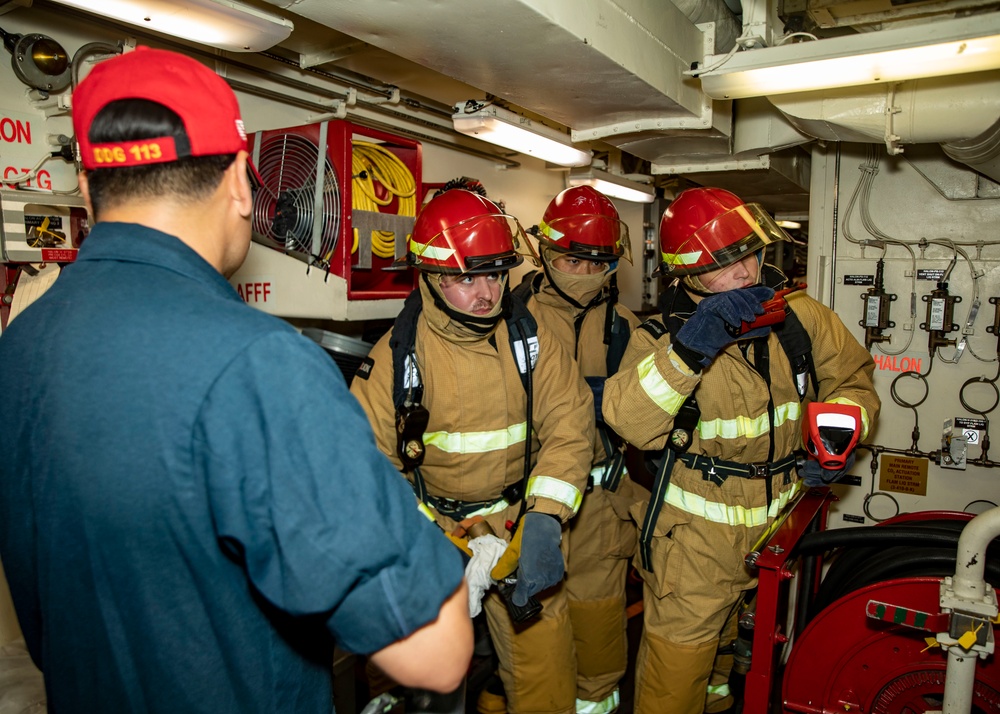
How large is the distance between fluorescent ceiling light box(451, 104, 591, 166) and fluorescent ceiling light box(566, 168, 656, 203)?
0.31 m

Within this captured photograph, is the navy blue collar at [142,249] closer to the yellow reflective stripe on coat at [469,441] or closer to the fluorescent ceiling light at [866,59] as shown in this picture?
the yellow reflective stripe on coat at [469,441]

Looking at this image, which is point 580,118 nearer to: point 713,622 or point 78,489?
point 713,622

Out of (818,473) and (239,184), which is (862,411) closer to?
(818,473)

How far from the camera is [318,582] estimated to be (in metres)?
0.94

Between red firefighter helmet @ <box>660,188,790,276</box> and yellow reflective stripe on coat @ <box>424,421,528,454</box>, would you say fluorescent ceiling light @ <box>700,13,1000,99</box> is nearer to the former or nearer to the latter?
red firefighter helmet @ <box>660,188,790,276</box>

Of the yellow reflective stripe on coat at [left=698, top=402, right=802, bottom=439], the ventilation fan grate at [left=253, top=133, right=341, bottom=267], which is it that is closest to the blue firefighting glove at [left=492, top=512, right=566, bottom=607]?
the yellow reflective stripe on coat at [left=698, top=402, right=802, bottom=439]

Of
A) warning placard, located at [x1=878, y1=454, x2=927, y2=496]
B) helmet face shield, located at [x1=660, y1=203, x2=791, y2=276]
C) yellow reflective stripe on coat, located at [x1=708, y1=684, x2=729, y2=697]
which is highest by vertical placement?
helmet face shield, located at [x1=660, y1=203, x2=791, y2=276]

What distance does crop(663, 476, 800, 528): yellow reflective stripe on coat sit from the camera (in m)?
2.64

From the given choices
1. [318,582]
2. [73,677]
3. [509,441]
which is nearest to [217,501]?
[318,582]

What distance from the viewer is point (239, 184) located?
1.16 m

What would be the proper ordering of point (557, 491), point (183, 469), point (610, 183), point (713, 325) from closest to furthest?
point (183, 469) < point (713, 325) < point (557, 491) < point (610, 183)

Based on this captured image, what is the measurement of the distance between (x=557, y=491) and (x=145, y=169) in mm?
1839

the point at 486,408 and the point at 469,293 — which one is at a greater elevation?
the point at 469,293

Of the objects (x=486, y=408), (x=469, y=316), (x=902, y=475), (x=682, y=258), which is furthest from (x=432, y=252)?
(x=902, y=475)
